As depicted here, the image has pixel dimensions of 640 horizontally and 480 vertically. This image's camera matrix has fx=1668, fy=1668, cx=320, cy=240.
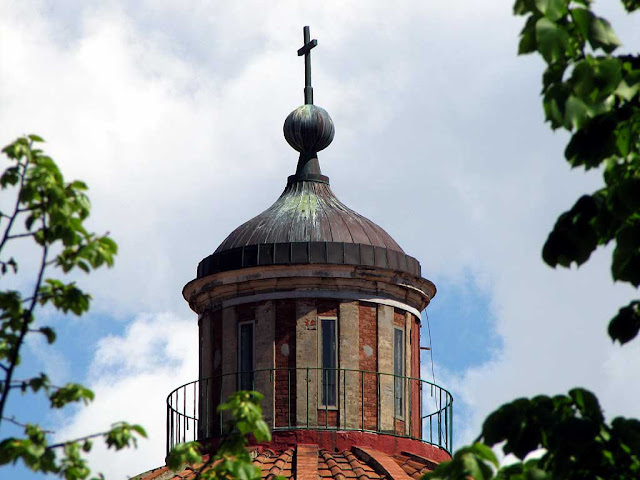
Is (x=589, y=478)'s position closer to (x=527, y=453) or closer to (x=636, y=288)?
(x=527, y=453)

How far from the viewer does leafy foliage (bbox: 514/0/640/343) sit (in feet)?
32.5

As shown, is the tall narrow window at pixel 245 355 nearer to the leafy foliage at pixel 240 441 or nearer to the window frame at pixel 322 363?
the window frame at pixel 322 363

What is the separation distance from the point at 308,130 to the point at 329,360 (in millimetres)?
4024

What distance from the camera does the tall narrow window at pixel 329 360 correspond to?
25156 millimetres

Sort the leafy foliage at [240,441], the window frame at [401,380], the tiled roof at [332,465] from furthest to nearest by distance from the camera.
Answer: the window frame at [401,380] < the tiled roof at [332,465] < the leafy foliage at [240,441]

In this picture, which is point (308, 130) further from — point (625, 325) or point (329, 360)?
point (625, 325)

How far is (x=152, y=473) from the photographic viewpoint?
2491 centimetres

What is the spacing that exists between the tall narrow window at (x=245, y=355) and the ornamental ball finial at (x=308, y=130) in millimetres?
3350

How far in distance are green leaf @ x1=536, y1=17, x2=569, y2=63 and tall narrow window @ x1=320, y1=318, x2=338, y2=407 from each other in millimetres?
15581

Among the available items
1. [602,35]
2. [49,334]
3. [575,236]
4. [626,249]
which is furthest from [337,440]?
[602,35]

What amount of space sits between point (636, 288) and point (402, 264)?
15307 mm

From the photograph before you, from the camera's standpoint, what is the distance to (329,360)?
82.9ft

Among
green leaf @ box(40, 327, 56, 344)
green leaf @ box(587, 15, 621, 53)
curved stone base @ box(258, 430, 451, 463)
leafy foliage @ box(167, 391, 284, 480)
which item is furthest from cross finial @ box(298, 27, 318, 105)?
green leaf @ box(587, 15, 621, 53)

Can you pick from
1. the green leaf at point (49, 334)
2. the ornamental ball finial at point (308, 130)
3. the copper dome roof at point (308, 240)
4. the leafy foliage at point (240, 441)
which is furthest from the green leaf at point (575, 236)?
the ornamental ball finial at point (308, 130)
